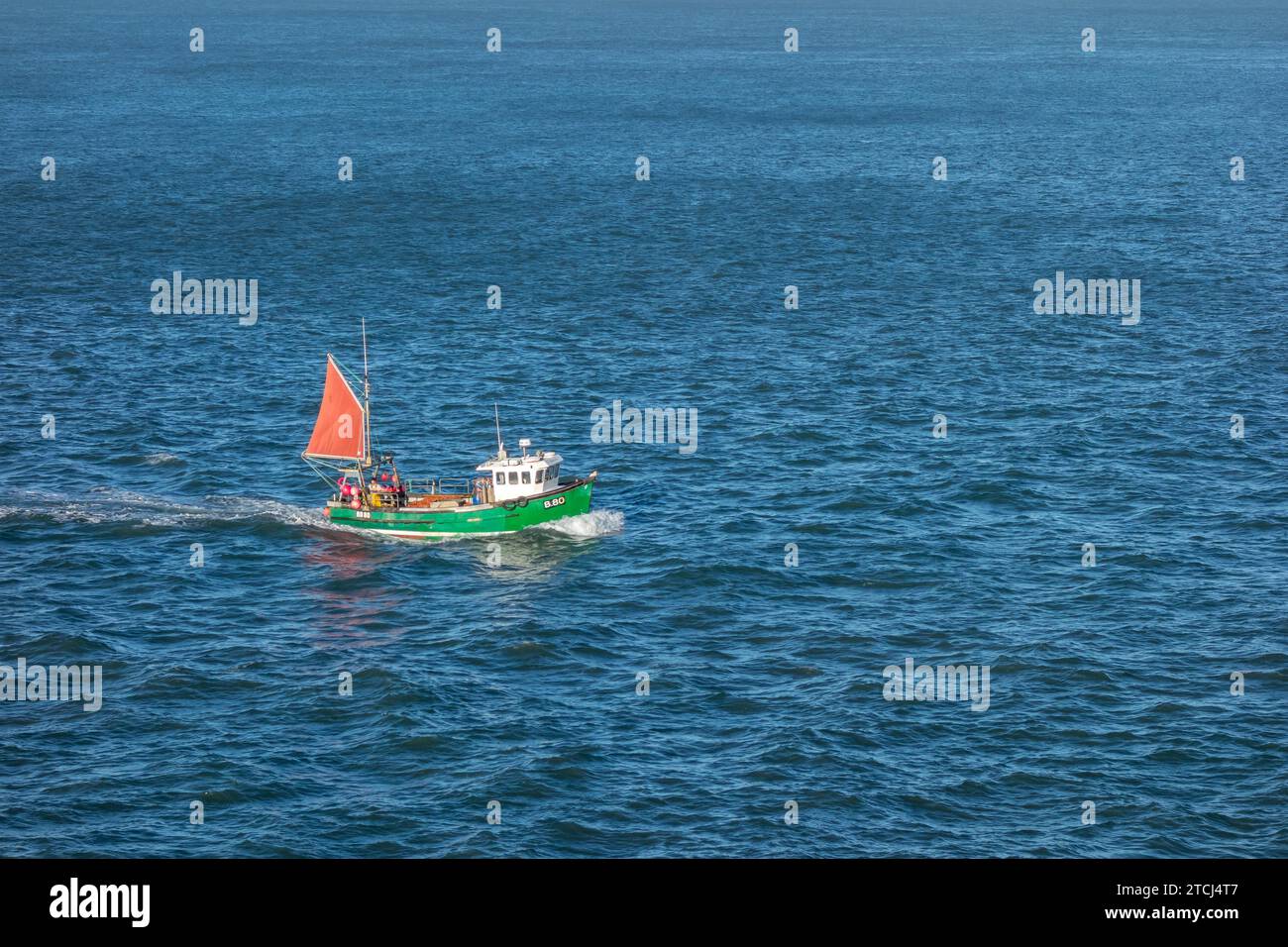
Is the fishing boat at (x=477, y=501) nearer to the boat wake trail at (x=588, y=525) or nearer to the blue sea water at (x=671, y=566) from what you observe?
the boat wake trail at (x=588, y=525)

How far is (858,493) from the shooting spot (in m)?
95.6

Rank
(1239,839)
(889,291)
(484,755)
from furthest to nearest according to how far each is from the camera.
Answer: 1. (889,291)
2. (484,755)
3. (1239,839)

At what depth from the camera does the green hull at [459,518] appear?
88.1 metres

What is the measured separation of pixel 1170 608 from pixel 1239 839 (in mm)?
21378

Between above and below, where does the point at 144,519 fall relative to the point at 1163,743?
above
